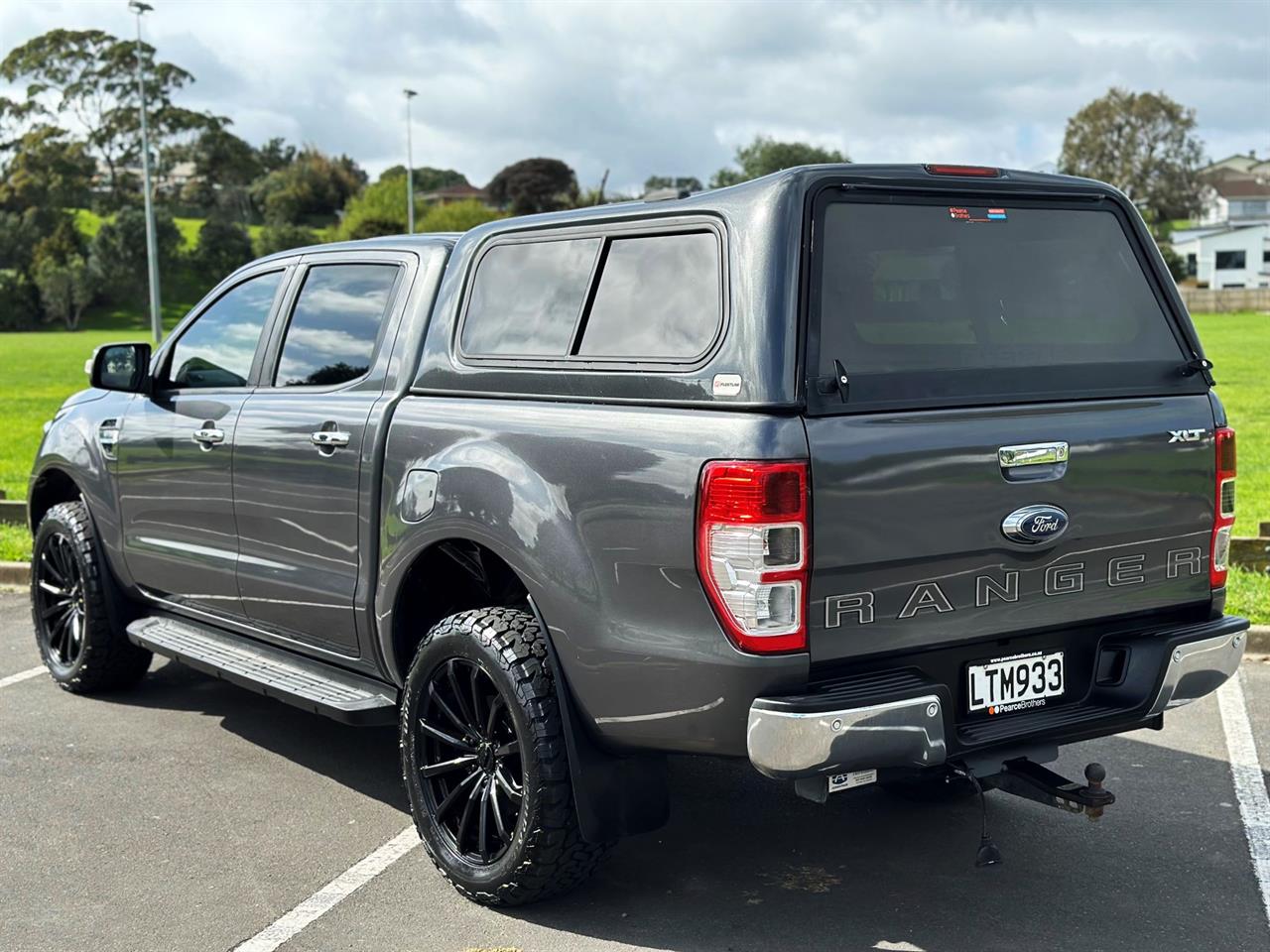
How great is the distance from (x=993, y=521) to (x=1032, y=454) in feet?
0.69

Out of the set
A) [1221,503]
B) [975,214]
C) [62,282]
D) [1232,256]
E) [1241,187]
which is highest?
[1241,187]

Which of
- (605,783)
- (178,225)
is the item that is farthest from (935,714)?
(178,225)

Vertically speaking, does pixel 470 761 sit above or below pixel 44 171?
below

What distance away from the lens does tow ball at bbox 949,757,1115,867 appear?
3.82 metres

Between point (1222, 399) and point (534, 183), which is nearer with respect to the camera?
point (1222, 399)

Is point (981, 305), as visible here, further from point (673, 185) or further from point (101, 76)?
point (101, 76)

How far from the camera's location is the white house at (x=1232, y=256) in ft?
291

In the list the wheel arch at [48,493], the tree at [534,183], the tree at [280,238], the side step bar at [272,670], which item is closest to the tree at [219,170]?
the tree at [280,238]

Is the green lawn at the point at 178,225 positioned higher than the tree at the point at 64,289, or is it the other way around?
the green lawn at the point at 178,225

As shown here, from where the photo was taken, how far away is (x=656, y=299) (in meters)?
3.88

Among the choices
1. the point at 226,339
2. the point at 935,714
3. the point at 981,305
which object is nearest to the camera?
the point at 935,714

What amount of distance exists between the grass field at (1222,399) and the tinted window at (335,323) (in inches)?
181

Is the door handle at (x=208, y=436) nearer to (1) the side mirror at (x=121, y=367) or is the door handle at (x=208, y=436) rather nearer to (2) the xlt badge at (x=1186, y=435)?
(1) the side mirror at (x=121, y=367)

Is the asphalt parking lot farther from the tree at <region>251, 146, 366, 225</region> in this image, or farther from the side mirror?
the tree at <region>251, 146, 366, 225</region>
